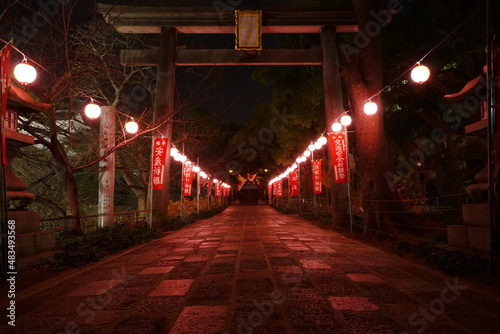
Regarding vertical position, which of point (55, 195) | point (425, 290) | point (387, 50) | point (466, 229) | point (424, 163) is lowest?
point (425, 290)

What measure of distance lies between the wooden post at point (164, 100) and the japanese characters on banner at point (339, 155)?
6669 mm

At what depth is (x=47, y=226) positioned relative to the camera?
648 inches

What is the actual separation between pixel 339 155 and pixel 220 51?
658 cm

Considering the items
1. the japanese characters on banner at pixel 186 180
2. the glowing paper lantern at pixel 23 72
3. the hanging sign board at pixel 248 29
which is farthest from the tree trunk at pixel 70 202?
the japanese characters on banner at pixel 186 180

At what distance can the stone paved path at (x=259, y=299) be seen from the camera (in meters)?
4.09

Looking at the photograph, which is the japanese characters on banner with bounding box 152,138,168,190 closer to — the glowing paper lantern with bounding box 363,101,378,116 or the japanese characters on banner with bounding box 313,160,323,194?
the glowing paper lantern with bounding box 363,101,378,116

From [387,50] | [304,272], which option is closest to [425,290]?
[304,272]

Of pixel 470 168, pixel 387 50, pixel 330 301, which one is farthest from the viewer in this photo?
pixel 470 168

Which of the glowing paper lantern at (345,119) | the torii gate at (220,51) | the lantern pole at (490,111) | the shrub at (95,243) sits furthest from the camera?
the torii gate at (220,51)

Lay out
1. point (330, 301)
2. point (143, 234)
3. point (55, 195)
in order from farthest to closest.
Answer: point (55, 195) → point (143, 234) → point (330, 301)

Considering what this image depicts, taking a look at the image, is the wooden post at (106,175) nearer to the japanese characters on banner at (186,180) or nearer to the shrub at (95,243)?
the shrub at (95,243)

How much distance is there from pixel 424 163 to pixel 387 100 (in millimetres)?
6063

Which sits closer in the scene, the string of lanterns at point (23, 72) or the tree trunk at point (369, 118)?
the string of lanterns at point (23, 72)

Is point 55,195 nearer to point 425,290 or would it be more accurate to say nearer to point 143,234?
point 143,234
